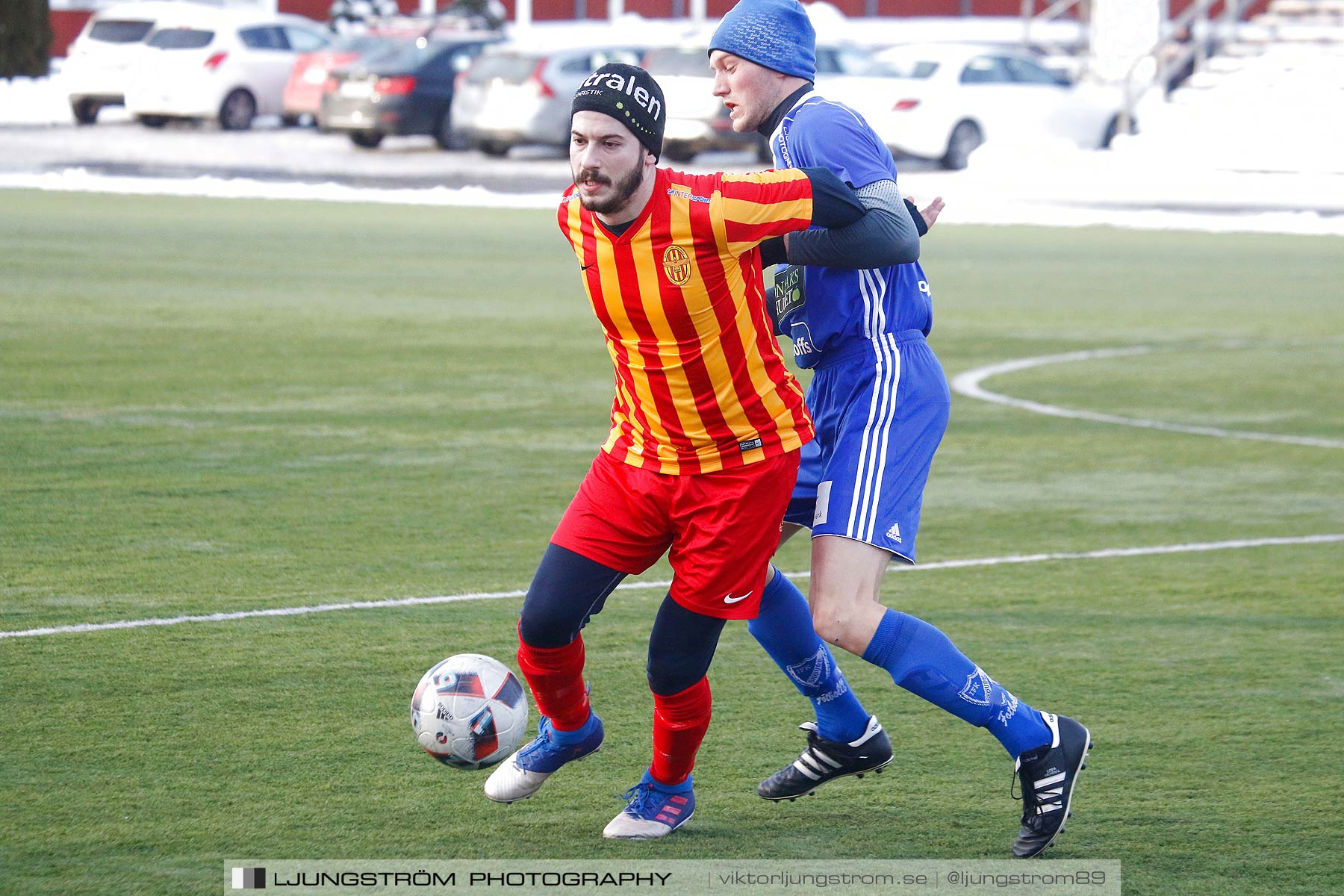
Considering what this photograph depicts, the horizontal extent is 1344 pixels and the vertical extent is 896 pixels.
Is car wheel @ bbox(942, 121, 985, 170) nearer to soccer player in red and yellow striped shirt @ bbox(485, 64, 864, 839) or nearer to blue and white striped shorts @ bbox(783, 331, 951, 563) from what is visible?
blue and white striped shorts @ bbox(783, 331, 951, 563)

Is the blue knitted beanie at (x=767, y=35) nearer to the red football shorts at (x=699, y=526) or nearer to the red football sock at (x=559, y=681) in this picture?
the red football shorts at (x=699, y=526)

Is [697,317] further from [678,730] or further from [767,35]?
[678,730]

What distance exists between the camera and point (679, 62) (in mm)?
31938

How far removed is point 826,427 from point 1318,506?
16.4 feet

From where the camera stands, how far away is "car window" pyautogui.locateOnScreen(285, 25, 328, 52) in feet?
122

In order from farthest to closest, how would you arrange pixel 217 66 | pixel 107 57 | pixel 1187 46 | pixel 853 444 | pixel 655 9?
1. pixel 655 9
2. pixel 1187 46
3. pixel 107 57
4. pixel 217 66
5. pixel 853 444

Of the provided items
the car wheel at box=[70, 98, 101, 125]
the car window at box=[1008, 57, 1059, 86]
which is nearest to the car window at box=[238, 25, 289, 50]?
the car wheel at box=[70, 98, 101, 125]

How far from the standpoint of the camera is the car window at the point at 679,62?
104 ft

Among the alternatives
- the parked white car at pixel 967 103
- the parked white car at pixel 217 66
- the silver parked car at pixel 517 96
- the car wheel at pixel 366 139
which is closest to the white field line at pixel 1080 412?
the parked white car at pixel 967 103

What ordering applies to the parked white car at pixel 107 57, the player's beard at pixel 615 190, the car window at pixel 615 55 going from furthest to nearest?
1. the parked white car at pixel 107 57
2. the car window at pixel 615 55
3. the player's beard at pixel 615 190

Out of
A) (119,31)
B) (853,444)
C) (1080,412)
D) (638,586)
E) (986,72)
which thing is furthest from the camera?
(119,31)

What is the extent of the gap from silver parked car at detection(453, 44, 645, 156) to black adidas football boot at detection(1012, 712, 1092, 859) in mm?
27193

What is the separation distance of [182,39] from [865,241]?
1326 inches

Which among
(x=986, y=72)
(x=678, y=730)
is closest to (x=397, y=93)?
(x=986, y=72)
